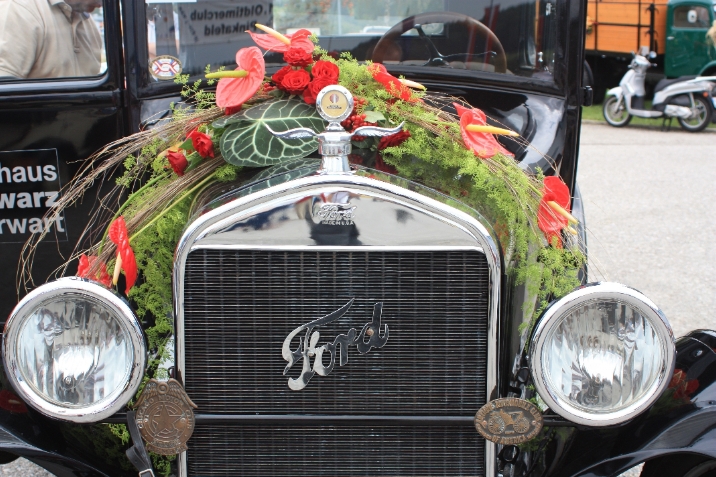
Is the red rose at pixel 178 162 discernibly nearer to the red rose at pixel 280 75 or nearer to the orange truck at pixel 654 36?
the red rose at pixel 280 75

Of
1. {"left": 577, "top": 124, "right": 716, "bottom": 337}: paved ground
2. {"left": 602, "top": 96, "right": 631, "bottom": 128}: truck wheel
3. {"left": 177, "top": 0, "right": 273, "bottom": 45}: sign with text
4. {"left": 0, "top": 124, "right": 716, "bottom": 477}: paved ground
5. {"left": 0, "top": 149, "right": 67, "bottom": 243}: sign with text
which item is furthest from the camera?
{"left": 602, "top": 96, "right": 631, "bottom": 128}: truck wheel

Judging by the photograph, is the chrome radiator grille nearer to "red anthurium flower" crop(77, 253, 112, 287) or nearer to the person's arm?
"red anthurium flower" crop(77, 253, 112, 287)

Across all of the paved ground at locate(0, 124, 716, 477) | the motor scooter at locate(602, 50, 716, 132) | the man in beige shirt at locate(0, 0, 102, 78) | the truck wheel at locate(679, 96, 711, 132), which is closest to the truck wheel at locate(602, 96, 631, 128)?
the motor scooter at locate(602, 50, 716, 132)

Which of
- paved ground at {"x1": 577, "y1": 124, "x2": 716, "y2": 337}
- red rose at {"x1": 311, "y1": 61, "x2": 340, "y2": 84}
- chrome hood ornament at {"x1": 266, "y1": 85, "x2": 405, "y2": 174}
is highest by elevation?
red rose at {"x1": 311, "y1": 61, "x2": 340, "y2": 84}

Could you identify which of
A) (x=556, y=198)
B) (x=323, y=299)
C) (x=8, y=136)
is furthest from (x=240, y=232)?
(x=8, y=136)

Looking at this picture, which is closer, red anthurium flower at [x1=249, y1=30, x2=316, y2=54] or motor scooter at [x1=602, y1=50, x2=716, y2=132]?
red anthurium flower at [x1=249, y1=30, x2=316, y2=54]

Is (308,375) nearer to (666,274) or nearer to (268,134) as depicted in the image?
(268,134)

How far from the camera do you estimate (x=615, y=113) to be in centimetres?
1284

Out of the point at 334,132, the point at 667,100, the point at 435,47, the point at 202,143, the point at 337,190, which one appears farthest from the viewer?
the point at 667,100

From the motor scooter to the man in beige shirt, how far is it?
410 inches

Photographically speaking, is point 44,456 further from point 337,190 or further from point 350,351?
point 337,190

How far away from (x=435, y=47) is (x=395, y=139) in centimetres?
86

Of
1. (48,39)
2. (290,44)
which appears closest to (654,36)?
(48,39)

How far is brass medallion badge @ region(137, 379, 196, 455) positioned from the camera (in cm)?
193
